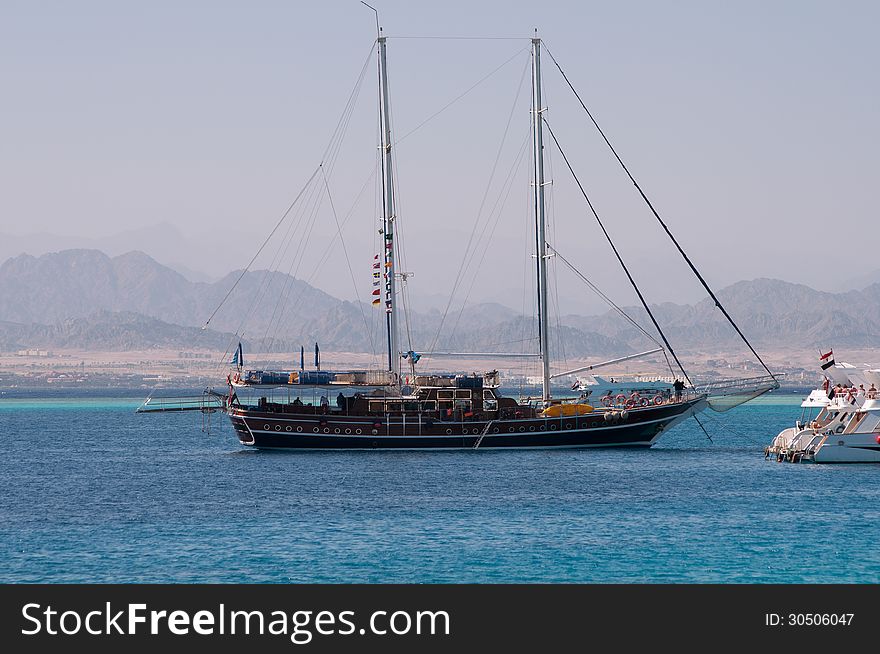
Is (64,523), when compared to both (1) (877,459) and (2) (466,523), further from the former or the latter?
(1) (877,459)

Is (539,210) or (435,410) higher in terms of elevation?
(539,210)

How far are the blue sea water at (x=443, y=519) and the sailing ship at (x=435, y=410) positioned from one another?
1.92m

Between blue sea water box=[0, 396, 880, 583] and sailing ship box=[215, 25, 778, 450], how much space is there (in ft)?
6.31

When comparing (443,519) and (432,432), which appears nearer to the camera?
(443,519)

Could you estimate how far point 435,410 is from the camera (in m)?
100

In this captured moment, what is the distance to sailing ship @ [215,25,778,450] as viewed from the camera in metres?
99.4

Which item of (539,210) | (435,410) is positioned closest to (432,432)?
(435,410)

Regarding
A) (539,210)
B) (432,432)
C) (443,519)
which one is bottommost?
(443,519)

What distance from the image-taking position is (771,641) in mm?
33844

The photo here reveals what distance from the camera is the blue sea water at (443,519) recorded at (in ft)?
162

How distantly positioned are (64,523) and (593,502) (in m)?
25.6

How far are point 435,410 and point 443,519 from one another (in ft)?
126

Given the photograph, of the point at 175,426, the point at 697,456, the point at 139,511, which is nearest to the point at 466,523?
the point at 139,511

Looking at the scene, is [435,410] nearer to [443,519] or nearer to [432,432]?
[432,432]
